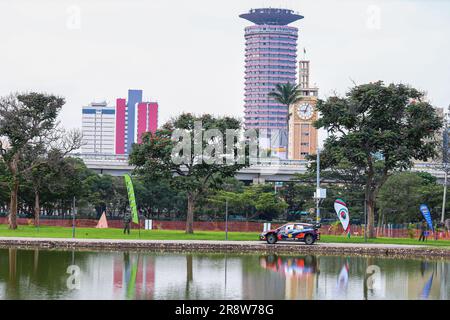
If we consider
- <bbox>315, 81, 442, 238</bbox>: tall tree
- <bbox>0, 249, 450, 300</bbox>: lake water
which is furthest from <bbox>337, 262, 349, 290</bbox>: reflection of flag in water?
<bbox>315, 81, 442, 238</bbox>: tall tree

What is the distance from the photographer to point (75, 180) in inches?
3462

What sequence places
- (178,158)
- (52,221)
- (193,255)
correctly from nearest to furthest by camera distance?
1. (193,255)
2. (178,158)
3. (52,221)

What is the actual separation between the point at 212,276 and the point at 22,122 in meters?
38.8

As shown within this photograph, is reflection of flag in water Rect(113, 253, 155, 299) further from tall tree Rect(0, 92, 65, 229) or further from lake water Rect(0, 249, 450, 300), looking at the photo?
tall tree Rect(0, 92, 65, 229)

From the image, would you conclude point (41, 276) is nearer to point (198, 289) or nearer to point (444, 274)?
point (198, 289)

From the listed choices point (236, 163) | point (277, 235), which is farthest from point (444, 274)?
point (236, 163)

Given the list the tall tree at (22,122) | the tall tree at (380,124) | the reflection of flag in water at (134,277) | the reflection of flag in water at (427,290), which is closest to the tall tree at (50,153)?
the tall tree at (22,122)

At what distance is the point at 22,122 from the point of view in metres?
76.3

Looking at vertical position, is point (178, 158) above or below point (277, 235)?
above

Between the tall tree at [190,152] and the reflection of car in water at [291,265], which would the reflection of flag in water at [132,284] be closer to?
the reflection of car in water at [291,265]

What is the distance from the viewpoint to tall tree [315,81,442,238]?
72.1 metres

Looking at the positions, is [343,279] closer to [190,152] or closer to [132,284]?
[132,284]

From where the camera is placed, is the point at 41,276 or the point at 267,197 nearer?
the point at 41,276
